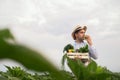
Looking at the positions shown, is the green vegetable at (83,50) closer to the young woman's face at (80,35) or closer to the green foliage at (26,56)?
the young woman's face at (80,35)

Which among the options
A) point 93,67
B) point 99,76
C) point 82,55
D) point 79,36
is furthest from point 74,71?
point 79,36

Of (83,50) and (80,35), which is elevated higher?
(80,35)

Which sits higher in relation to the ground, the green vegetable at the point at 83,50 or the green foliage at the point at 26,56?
the green vegetable at the point at 83,50

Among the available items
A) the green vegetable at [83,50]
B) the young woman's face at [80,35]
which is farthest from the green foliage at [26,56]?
the young woman's face at [80,35]

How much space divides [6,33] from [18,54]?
1.2 inches

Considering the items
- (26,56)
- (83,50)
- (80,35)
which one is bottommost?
(26,56)

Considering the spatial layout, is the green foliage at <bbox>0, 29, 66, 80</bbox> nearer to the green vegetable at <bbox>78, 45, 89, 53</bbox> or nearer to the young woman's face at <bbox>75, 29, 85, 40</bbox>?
the green vegetable at <bbox>78, 45, 89, 53</bbox>

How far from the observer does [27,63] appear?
1.38 feet

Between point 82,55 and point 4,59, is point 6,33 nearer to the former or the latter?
point 4,59

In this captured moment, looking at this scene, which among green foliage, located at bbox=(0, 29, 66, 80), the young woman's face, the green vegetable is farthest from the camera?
the young woman's face

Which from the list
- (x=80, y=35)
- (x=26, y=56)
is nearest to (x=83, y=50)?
(x=80, y=35)

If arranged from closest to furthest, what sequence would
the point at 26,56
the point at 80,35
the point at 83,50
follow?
1. the point at 26,56
2. the point at 83,50
3. the point at 80,35

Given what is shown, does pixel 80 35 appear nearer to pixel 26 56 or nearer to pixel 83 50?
pixel 83 50

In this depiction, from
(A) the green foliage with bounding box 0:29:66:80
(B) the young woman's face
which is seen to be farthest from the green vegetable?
(A) the green foliage with bounding box 0:29:66:80
